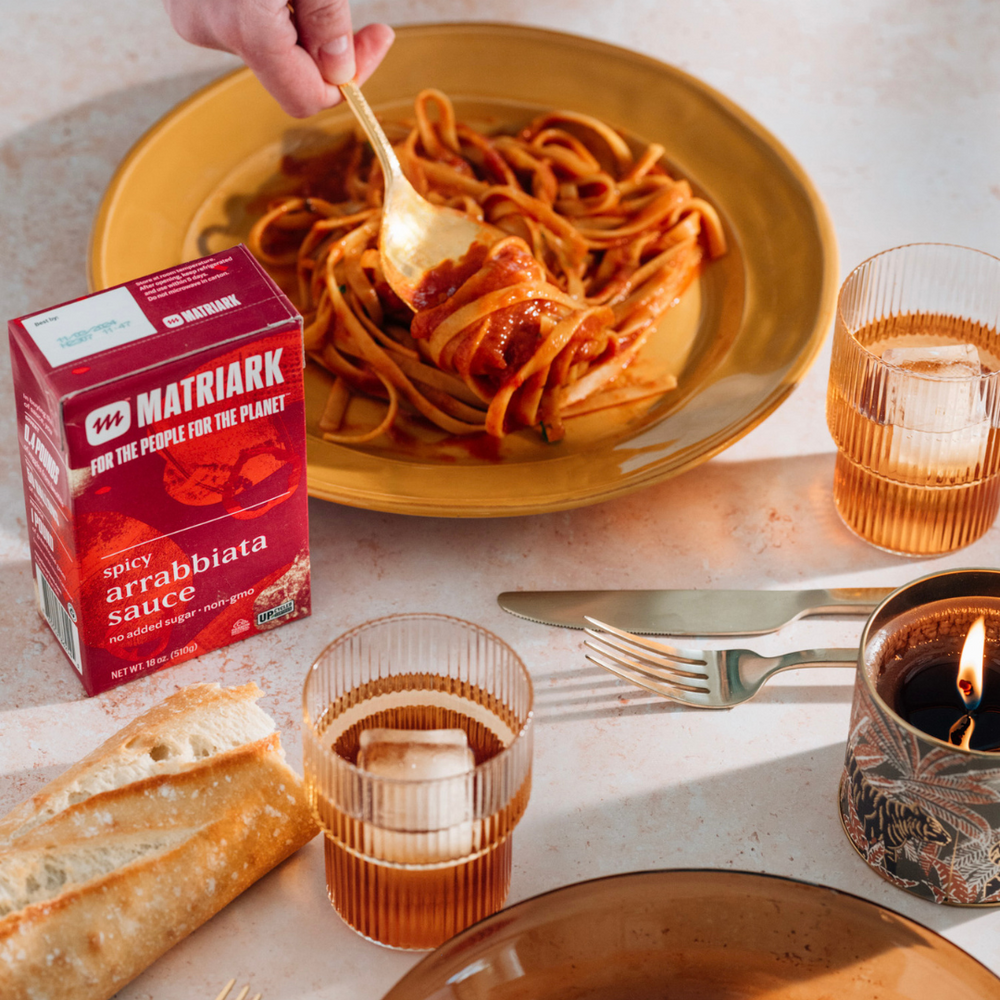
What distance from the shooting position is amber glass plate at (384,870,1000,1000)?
4.27ft

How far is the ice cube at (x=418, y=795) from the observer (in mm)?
1246

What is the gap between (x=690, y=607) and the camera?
5.88 ft

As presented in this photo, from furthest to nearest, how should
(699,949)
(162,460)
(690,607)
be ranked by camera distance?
(690,607) → (162,460) → (699,949)

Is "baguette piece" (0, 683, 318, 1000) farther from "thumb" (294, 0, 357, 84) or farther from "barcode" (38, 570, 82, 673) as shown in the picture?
"thumb" (294, 0, 357, 84)

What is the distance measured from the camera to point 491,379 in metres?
2.09

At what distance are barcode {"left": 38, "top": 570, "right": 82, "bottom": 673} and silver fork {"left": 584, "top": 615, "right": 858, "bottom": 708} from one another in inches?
25.2

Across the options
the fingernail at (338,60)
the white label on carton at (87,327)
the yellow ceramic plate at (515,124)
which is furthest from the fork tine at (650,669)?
the fingernail at (338,60)

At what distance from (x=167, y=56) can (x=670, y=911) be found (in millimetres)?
2242

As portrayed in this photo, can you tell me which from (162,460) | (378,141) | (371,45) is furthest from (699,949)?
(371,45)

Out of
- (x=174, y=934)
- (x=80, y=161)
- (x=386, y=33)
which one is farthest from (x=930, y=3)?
(x=174, y=934)

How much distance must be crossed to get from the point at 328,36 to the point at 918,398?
1090 millimetres

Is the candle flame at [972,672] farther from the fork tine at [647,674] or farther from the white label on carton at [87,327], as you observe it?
the white label on carton at [87,327]

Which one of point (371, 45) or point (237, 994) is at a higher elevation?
point (371, 45)

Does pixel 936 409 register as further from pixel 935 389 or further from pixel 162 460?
pixel 162 460
